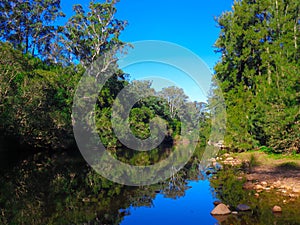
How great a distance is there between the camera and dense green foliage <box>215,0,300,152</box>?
645 inches

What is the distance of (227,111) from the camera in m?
24.7

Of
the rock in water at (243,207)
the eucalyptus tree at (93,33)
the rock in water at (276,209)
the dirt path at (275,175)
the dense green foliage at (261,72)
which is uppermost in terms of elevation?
the eucalyptus tree at (93,33)

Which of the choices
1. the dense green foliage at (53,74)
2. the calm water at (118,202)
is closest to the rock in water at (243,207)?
the calm water at (118,202)

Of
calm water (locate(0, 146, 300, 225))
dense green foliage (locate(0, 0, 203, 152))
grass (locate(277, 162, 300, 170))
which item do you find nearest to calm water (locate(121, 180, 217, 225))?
calm water (locate(0, 146, 300, 225))

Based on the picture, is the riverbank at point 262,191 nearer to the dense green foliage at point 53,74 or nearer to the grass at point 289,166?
the grass at point 289,166

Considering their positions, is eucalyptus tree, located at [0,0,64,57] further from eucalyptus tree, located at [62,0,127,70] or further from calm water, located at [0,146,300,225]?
calm water, located at [0,146,300,225]

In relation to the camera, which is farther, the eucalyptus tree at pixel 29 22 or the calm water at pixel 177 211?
the eucalyptus tree at pixel 29 22

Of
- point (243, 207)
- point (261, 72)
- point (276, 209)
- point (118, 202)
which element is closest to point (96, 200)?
point (118, 202)

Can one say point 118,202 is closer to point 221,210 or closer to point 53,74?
point 221,210

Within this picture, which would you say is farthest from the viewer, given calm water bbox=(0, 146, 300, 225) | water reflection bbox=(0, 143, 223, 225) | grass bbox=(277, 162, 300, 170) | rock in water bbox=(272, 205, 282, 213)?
grass bbox=(277, 162, 300, 170)

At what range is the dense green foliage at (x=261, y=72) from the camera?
1638 cm

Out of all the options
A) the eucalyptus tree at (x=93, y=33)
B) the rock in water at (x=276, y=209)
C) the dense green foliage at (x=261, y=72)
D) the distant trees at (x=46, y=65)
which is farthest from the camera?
the eucalyptus tree at (x=93, y=33)

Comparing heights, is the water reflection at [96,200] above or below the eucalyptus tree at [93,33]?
below

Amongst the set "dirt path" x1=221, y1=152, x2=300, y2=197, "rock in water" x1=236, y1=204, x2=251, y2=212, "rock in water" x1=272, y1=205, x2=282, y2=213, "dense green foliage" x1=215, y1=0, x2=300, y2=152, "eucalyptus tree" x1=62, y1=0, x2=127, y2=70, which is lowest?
"rock in water" x1=272, y1=205, x2=282, y2=213
